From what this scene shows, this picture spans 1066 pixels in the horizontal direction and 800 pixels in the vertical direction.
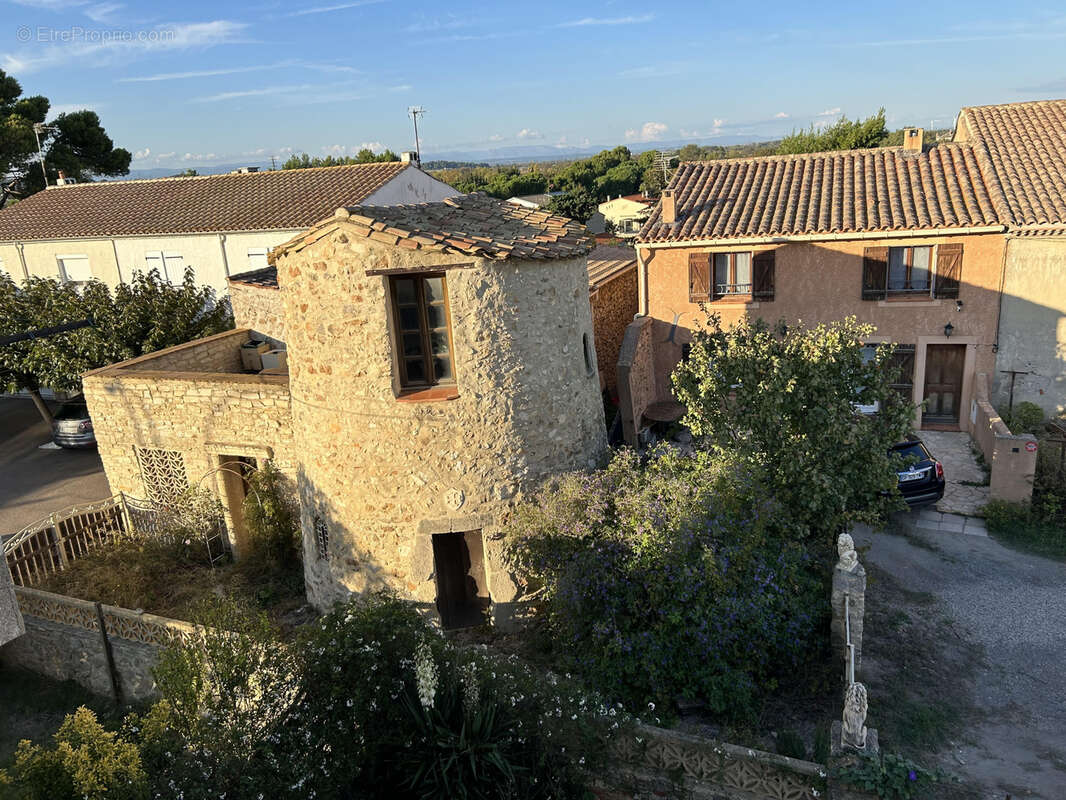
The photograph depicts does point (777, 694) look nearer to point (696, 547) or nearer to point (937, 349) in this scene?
point (696, 547)

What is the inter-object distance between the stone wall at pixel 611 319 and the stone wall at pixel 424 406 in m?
6.87

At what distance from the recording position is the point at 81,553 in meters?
13.8

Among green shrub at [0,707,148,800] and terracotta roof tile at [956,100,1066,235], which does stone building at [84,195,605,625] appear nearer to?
green shrub at [0,707,148,800]

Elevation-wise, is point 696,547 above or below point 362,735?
above

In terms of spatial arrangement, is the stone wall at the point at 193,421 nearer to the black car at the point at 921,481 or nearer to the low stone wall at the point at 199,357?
the low stone wall at the point at 199,357

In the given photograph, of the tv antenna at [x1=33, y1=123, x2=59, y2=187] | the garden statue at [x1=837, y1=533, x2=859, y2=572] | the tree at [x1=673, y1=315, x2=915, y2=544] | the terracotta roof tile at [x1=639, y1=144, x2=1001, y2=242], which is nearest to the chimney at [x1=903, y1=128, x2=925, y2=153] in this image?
the terracotta roof tile at [x1=639, y1=144, x2=1001, y2=242]

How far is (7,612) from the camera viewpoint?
9.04 meters

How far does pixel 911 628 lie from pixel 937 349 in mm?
9671

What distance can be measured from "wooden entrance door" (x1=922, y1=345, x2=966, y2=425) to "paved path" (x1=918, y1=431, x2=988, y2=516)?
0.52 meters

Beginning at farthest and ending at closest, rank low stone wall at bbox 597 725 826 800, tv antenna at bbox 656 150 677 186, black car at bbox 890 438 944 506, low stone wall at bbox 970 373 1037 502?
1. tv antenna at bbox 656 150 677 186
2. black car at bbox 890 438 944 506
3. low stone wall at bbox 970 373 1037 502
4. low stone wall at bbox 597 725 826 800

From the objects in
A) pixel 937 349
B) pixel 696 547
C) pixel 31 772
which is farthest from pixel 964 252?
pixel 31 772

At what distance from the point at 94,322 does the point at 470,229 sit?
45.8 ft

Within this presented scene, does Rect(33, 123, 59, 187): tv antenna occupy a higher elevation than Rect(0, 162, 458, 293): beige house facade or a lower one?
higher

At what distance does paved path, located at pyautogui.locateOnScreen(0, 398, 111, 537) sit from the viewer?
17.0 metres
